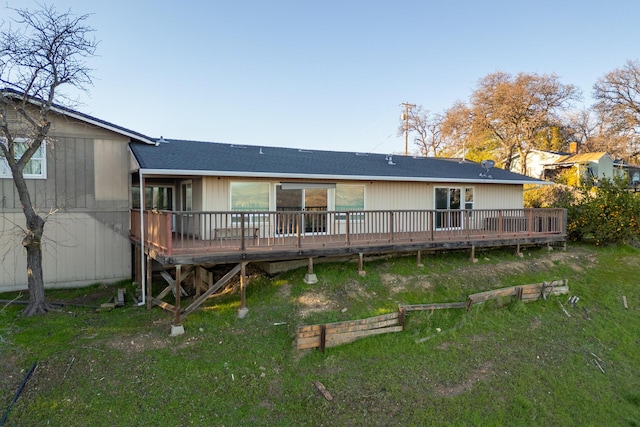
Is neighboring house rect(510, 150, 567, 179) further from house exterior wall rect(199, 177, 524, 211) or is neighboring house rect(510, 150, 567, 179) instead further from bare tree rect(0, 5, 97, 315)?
bare tree rect(0, 5, 97, 315)

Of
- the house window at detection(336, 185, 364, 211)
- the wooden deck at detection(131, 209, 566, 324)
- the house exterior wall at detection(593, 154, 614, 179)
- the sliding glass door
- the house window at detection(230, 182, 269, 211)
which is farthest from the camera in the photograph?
the house exterior wall at detection(593, 154, 614, 179)

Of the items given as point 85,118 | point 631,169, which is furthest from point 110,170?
point 631,169

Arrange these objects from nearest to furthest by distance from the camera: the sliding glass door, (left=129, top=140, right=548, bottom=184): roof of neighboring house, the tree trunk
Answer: the tree trunk, (left=129, top=140, right=548, bottom=184): roof of neighboring house, the sliding glass door

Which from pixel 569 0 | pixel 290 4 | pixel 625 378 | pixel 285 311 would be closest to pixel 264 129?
pixel 290 4

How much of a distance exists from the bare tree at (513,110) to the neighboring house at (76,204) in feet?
105

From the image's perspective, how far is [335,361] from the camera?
6.52m

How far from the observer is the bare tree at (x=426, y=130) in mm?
41438

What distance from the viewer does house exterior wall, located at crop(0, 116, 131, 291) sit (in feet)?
32.5

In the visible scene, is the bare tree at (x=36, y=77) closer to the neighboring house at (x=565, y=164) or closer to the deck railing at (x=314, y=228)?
the deck railing at (x=314, y=228)

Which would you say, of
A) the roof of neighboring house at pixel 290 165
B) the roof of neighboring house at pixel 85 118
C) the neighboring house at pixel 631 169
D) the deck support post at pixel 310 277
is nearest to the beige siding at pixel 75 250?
the roof of neighboring house at pixel 85 118

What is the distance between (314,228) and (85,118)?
23.6 feet

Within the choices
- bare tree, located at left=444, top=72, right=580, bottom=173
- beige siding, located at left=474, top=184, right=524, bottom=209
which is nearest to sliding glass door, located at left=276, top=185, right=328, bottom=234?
beige siding, located at left=474, top=184, right=524, bottom=209

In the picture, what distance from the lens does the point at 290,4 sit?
18.4 m

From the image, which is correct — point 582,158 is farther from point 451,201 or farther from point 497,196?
point 451,201
